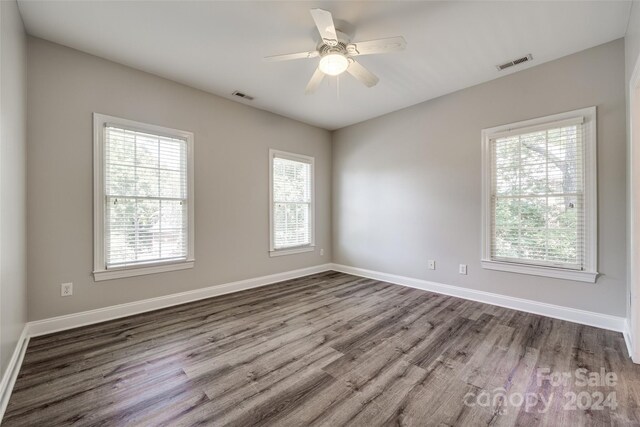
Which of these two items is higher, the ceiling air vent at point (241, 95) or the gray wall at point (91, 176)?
the ceiling air vent at point (241, 95)

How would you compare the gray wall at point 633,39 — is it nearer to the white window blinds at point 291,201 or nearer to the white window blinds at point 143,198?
the white window blinds at point 291,201

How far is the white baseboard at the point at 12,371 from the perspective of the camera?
→ 1631 mm

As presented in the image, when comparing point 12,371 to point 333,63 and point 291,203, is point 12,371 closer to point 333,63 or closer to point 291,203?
point 333,63

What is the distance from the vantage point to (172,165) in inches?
133

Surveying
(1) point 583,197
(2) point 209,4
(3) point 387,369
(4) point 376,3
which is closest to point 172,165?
(2) point 209,4

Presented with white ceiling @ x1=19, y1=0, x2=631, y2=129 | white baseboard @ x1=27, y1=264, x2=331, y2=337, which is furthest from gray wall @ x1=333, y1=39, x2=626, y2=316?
white baseboard @ x1=27, y1=264, x2=331, y2=337

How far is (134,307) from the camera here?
3066 millimetres

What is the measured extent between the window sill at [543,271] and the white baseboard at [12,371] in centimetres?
438

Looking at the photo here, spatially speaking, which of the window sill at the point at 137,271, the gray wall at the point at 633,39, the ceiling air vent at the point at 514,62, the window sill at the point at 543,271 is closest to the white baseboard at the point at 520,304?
the window sill at the point at 543,271

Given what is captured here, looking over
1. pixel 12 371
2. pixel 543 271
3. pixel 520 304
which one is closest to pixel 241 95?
pixel 12 371

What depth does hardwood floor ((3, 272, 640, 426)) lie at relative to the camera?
159cm

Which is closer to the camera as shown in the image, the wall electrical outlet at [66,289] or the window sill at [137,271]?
the wall electrical outlet at [66,289]

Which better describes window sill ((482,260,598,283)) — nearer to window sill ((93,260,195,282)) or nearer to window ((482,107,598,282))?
window ((482,107,598,282))

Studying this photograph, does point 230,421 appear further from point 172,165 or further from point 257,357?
point 172,165
